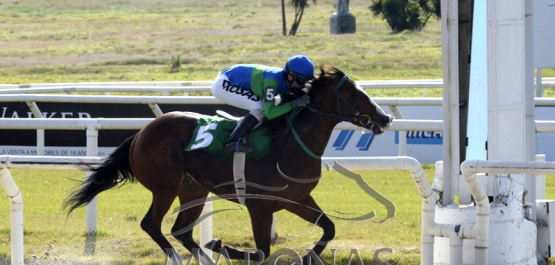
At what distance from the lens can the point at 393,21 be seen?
129 feet

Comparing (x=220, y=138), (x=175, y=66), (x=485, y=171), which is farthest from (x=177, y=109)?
(x=175, y=66)

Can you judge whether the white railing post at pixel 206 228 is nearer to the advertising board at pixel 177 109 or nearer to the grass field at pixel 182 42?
the advertising board at pixel 177 109

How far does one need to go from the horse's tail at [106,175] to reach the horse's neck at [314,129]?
1.08m

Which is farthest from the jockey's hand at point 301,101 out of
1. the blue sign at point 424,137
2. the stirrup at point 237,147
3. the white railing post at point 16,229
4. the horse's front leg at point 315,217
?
the blue sign at point 424,137

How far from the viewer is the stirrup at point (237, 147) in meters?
4.76

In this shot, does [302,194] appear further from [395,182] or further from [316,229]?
[395,182]

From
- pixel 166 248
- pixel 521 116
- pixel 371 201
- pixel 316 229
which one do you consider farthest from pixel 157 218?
pixel 371 201

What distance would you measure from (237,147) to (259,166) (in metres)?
0.17

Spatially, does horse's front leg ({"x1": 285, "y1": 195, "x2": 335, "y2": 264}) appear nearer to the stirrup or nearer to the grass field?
the stirrup

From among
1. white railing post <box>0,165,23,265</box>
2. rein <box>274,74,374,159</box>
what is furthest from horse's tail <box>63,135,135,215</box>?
rein <box>274,74,374,159</box>

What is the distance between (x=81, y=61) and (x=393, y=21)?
1505 cm

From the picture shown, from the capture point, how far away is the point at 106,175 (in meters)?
5.22

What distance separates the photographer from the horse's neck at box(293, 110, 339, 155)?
4.82m

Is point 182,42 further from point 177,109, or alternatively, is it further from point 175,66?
point 177,109
